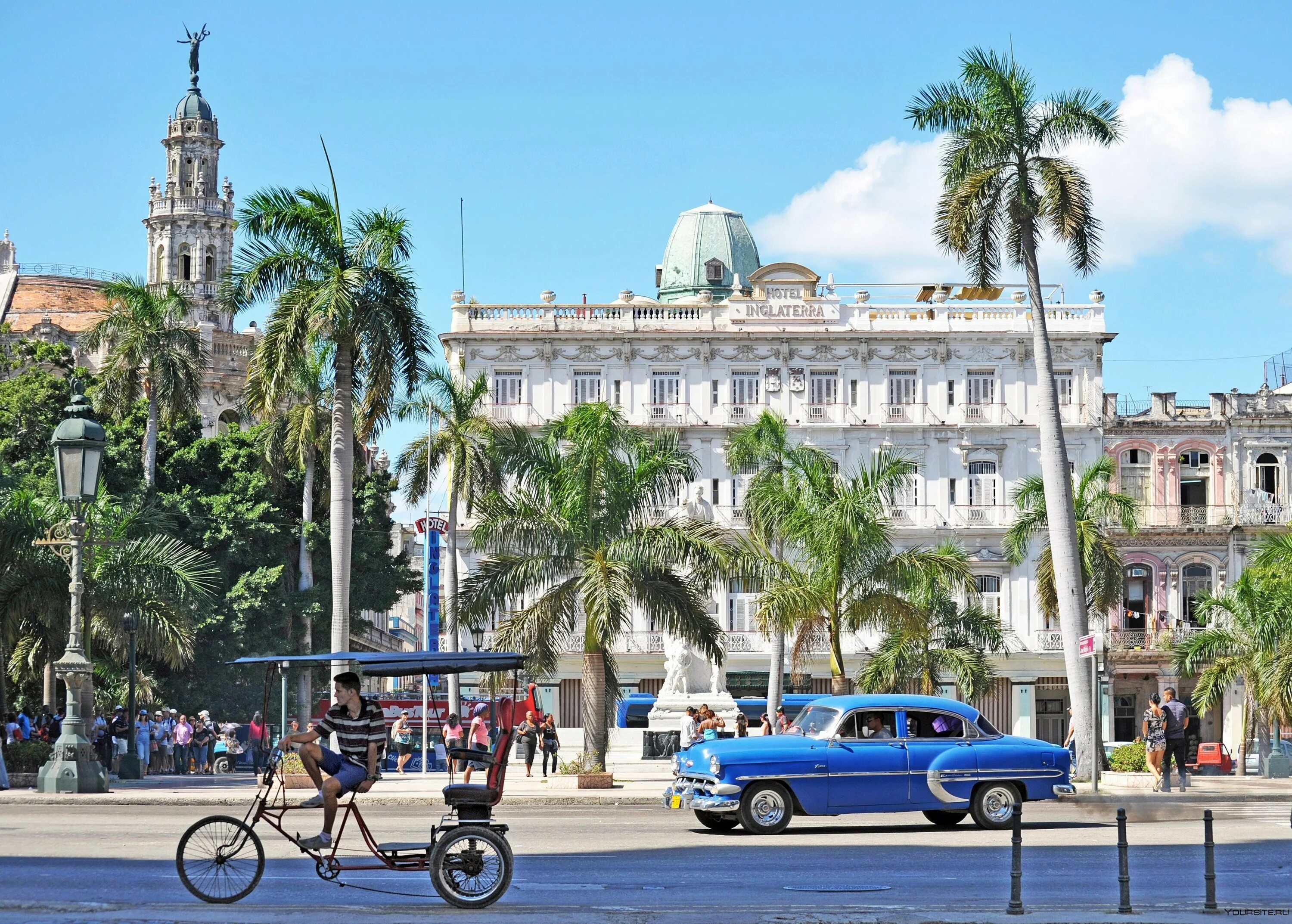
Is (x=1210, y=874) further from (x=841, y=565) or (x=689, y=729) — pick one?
Result: (x=841, y=565)

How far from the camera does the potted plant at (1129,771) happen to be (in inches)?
1182

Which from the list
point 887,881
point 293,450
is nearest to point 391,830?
point 887,881

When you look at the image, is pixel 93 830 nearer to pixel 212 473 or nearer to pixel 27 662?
pixel 27 662

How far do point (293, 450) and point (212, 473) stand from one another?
4.59m

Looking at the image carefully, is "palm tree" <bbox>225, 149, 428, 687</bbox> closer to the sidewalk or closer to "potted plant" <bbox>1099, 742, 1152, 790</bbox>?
the sidewalk

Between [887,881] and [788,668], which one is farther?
[788,668]

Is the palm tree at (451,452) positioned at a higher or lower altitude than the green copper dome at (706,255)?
lower

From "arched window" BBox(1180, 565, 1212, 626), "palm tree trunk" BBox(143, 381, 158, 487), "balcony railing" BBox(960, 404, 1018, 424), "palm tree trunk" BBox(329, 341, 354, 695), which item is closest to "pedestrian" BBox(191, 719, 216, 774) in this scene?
"palm tree trunk" BBox(329, 341, 354, 695)

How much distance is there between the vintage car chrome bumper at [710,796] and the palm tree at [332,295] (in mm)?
11856

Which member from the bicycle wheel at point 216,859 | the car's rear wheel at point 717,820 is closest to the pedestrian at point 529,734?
the car's rear wheel at point 717,820

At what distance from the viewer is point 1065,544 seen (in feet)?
101

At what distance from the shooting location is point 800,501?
37.5 m

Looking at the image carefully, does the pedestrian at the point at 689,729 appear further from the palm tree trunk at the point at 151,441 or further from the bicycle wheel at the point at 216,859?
the bicycle wheel at the point at 216,859

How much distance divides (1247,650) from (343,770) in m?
29.5
